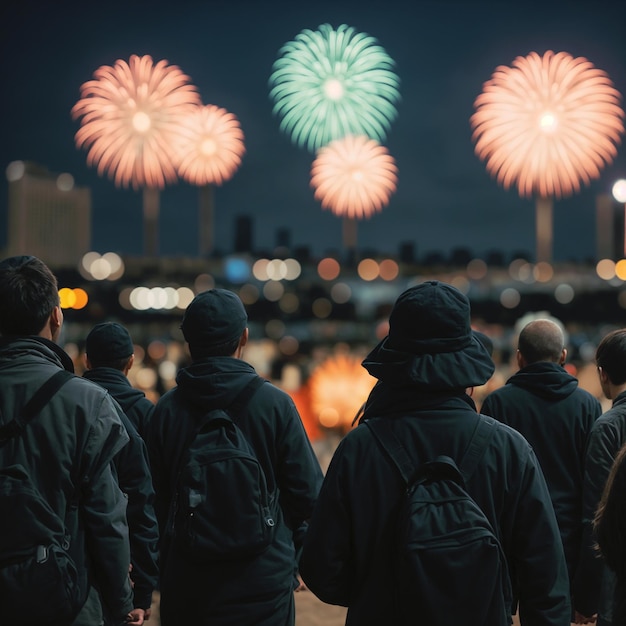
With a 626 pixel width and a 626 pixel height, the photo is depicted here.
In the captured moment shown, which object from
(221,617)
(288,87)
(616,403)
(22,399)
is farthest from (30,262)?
(288,87)

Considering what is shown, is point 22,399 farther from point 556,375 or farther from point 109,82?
point 109,82

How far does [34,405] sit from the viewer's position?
3.10m

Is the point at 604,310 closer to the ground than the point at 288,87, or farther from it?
closer to the ground

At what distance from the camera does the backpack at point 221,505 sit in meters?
3.45

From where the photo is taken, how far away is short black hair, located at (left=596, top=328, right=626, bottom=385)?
14.5ft

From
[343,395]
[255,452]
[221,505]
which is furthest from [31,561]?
[343,395]

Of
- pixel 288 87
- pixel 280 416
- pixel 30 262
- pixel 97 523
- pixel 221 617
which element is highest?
pixel 288 87

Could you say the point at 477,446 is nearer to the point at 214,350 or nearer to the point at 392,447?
the point at 392,447

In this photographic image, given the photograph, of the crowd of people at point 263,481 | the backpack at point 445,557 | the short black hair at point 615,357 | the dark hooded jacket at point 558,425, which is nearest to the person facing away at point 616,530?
the crowd of people at point 263,481

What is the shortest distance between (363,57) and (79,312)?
9204 cm

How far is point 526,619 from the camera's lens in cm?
275

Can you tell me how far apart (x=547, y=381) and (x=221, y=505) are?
2265 millimetres

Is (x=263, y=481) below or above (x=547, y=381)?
below

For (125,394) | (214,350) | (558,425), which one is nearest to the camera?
(214,350)
